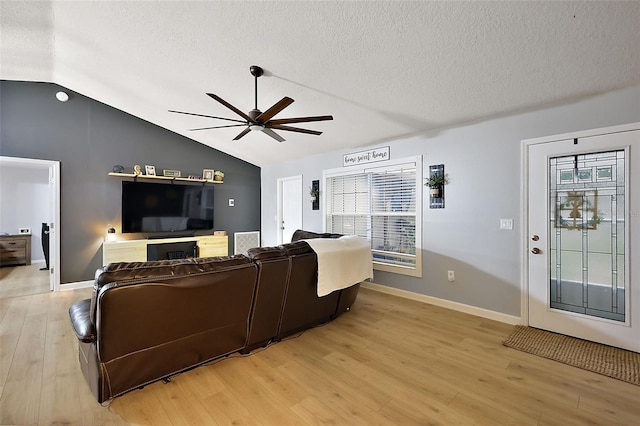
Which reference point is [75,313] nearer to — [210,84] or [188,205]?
[210,84]

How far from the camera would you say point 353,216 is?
194 inches

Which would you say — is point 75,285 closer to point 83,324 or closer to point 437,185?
point 83,324

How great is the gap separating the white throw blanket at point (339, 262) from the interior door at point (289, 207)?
2893mm

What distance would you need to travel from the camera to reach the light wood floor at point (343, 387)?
1662 millimetres

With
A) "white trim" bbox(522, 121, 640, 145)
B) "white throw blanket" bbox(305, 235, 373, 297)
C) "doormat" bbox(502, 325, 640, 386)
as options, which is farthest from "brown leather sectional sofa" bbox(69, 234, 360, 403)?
"white trim" bbox(522, 121, 640, 145)

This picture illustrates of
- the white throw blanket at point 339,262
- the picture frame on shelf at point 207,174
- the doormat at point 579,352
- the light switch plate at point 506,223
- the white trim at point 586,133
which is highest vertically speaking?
the picture frame on shelf at point 207,174

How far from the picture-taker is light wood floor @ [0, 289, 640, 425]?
1.66 meters

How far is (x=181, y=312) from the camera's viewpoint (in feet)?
6.08

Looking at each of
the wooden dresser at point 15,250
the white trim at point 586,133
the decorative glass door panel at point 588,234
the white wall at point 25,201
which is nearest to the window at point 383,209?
the white trim at point 586,133

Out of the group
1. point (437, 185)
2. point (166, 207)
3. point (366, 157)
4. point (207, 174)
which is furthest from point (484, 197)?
point (166, 207)

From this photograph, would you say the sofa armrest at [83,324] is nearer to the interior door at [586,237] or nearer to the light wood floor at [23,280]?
the light wood floor at [23,280]

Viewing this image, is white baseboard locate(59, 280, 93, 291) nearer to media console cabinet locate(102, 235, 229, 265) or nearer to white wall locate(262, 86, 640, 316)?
media console cabinet locate(102, 235, 229, 265)

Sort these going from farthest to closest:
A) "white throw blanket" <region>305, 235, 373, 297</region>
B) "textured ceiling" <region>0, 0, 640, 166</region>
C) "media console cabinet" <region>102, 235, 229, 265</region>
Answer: "media console cabinet" <region>102, 235, 229, 265</region>
"white throw blanket" <region>305, 235, 373, 297</region>
"textured ceiling" <region>0, 0, 640, 166</region>

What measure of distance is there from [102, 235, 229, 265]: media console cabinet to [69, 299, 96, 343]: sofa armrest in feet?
10.0
